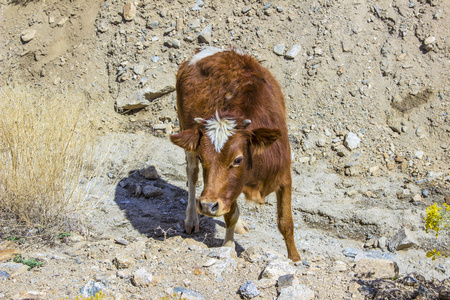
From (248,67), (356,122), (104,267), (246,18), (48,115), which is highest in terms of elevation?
(246,18)

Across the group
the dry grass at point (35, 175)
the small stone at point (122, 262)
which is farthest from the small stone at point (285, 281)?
the dry grass at point (35, 175)

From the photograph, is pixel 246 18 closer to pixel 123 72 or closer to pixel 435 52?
pixel 123 72

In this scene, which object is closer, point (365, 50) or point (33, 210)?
point (33, 210)

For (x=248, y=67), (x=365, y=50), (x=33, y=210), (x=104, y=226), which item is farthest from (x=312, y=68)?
(x=33, y=210)

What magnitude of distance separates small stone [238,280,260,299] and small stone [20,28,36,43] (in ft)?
31.6

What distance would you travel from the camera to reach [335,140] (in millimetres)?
8133

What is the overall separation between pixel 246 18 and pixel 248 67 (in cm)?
476

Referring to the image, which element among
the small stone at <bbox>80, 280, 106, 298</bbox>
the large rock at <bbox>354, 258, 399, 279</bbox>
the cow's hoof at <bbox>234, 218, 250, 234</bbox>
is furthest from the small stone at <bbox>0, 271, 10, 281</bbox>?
the large rock at <bbox>354, 258, 399, 279</bbox>

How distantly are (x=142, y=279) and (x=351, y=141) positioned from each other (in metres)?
5.25

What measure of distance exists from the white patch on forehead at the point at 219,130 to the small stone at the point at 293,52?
518 centimetres

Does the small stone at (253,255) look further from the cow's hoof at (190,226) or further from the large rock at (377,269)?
the cow's hoof at (190,226)

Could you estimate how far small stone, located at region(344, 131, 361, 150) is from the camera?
795 centimetres

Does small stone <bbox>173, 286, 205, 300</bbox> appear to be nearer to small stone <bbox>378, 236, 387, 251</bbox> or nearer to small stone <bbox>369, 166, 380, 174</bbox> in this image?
small stone <bbox>378, 236, 387, 251</bbox>

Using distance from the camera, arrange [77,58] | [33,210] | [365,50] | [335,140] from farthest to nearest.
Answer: [77,58] < [365,50] < [335,140] < [33,210]
